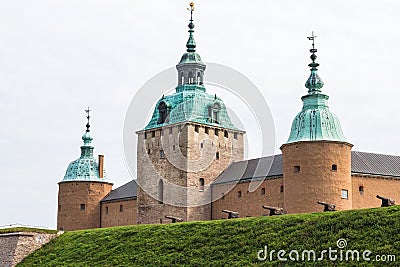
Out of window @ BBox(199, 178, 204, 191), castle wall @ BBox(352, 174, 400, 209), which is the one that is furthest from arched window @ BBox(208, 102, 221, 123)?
castle wall @ BBox(352, 174, 400, 209)

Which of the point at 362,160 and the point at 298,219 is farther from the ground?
the point at 362,160

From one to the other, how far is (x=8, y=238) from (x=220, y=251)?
15.2 meters

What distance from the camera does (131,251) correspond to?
3741 cm

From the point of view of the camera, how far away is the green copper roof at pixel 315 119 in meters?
46.1

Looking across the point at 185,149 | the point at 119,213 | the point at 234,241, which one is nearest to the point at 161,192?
the point at 185,149

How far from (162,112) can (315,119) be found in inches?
672

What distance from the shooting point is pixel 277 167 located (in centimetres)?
5325

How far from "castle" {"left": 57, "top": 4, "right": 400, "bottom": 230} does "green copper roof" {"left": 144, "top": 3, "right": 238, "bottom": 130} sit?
0.07 metres

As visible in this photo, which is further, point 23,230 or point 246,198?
point 246,198

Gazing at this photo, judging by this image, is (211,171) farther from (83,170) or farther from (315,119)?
(315,119)

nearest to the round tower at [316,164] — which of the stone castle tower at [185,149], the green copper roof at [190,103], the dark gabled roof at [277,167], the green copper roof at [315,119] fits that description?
the green copper roof at [315,119]

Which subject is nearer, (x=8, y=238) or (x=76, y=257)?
(x=76, y=257)

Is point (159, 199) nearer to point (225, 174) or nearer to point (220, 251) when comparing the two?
point (225, 174)

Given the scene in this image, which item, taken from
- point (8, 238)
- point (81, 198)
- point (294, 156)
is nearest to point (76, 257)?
point (8, 238)
